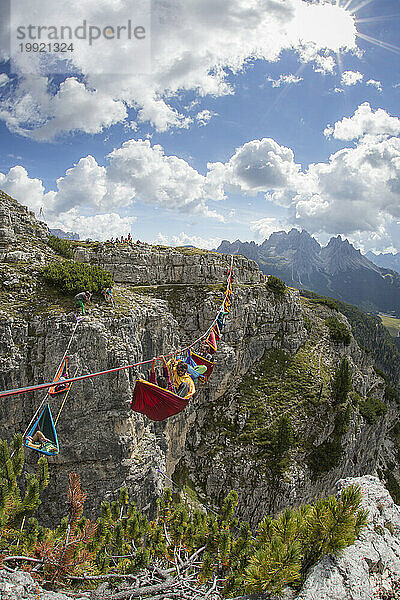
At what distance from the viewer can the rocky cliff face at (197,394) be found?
24016mm

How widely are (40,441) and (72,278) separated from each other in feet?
54.7

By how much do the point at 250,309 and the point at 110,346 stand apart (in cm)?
2672

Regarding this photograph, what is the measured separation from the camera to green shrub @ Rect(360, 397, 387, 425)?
2049 inches

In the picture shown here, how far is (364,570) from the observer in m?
5.81

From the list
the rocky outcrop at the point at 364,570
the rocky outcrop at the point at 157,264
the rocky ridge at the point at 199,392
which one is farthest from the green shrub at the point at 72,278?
the rocky outcrop at the point at 364,570

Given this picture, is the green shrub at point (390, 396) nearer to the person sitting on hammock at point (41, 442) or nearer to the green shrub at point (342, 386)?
the green shrub at point (342, 386)

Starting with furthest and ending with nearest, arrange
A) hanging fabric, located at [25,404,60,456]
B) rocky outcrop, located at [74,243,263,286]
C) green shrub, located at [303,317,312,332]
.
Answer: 1. green shrub, located at [303,317,312,332]
2. rocky outcrop, located at [74,243,263,286]
3. hanging fabric, located at [25,404,60,456]

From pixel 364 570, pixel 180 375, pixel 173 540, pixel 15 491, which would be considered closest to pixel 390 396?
pixel 180 375

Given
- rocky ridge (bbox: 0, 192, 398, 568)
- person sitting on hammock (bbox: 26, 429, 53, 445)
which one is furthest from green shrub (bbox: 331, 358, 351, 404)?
person sitting on hammock (bbox: 26, 429, 53, 445)

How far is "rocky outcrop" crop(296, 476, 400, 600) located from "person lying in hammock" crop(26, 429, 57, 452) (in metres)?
11.2

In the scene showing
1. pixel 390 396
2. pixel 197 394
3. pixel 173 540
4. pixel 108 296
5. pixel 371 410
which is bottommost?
pixel 390 396

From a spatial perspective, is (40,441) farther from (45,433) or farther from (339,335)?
(339,335)

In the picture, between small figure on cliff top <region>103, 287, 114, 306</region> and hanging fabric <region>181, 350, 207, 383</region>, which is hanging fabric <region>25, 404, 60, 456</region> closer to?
hanging fabric <region>181, 350, 207, 383</region>

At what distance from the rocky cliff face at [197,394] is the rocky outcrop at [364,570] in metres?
21.3
